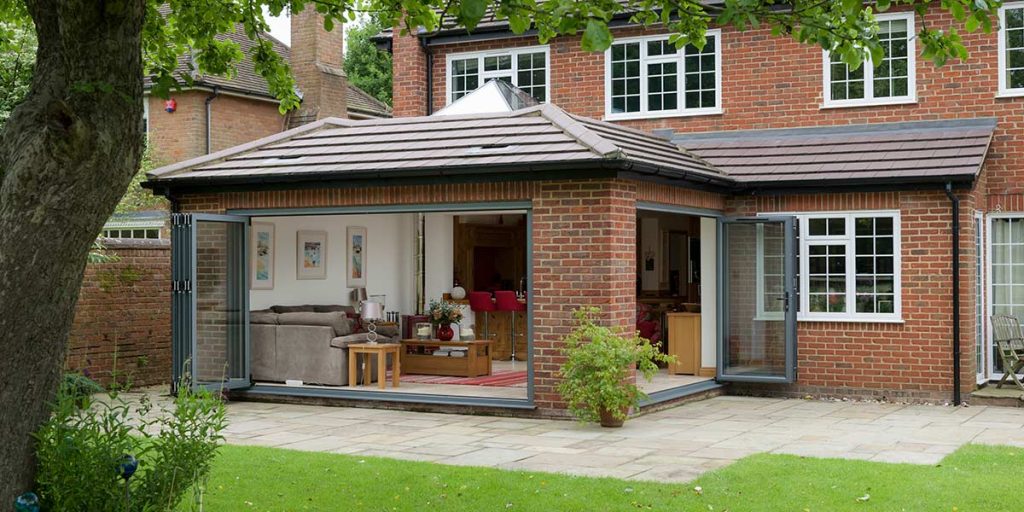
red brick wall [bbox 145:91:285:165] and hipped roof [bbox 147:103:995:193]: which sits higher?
red brick wall [bbox 145:91:285:165]

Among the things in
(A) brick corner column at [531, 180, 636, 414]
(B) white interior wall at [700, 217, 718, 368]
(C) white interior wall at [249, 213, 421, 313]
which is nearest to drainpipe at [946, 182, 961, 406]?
(B) white interior wall at [700, 217, 718, 368]

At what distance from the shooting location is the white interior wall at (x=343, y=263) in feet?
53.3

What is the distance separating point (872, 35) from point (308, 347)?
8777 mm

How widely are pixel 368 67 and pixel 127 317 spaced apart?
29.5 metres

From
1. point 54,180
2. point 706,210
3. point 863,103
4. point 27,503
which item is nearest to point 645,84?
point 863,103

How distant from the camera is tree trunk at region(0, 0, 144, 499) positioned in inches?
252

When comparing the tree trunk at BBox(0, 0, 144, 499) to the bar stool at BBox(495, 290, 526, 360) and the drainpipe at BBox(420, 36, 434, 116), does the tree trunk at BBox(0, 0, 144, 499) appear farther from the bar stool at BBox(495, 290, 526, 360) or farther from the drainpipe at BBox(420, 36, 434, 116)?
the drainpipe at BBox(420, 36, 434, 116)

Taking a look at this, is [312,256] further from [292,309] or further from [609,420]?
[609,420]

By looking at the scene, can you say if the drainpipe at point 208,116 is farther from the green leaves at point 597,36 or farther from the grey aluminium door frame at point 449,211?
the green leaves at point 597,36

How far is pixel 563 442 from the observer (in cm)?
1089

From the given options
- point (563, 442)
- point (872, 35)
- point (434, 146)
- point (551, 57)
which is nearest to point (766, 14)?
point (872, 35)

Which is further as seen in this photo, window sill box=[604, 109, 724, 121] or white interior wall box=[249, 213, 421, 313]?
window sill box=[604, 109, 724, 121]

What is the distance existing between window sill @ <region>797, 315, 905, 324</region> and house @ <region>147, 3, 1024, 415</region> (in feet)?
Result: 0.08

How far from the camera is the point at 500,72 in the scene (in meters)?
18.8
